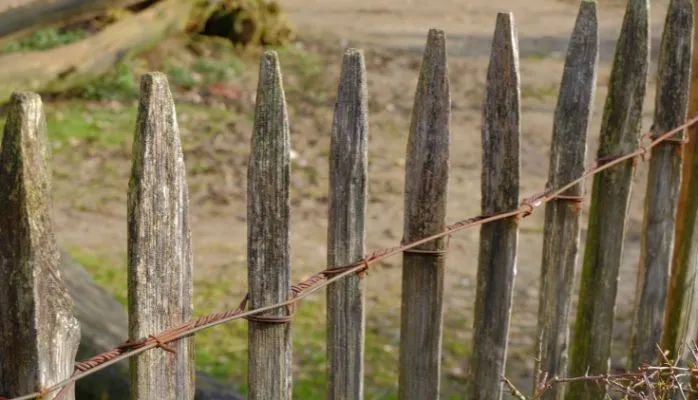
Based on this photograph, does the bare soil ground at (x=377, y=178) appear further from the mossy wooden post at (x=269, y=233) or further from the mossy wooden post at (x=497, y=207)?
the mossy wooden post at (x=269, y=233)

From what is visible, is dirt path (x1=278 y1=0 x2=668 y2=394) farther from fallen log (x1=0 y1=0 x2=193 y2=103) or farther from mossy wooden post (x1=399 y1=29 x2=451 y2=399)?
mossy wooden post (x1=399 y1=29 x2=451 y2=399)

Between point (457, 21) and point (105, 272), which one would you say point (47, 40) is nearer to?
point (457, 21)

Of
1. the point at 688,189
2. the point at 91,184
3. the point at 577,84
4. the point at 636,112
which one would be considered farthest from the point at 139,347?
the point at 91,184

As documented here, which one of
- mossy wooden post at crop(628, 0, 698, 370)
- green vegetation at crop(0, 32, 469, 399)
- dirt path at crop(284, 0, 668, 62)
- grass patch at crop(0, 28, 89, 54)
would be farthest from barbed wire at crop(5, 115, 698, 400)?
dirt path at crop(284, 0, 668, 62)

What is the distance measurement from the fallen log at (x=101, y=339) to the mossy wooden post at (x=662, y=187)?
131 centimetres

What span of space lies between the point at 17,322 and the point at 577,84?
1527 mm

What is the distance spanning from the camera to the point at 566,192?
2.72m

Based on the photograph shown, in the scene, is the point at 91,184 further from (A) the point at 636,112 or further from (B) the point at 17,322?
(B) the point at 17,322

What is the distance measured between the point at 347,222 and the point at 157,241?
46 centimetres

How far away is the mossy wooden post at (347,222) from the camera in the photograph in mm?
2123

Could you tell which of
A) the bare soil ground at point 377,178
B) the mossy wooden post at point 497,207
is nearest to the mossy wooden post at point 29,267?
the mossy wooden post at point 497,207

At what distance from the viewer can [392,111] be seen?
30.4 ft

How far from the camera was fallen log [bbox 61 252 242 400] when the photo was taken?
3.67 m

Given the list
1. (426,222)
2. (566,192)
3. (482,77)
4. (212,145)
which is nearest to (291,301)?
(426,222)
